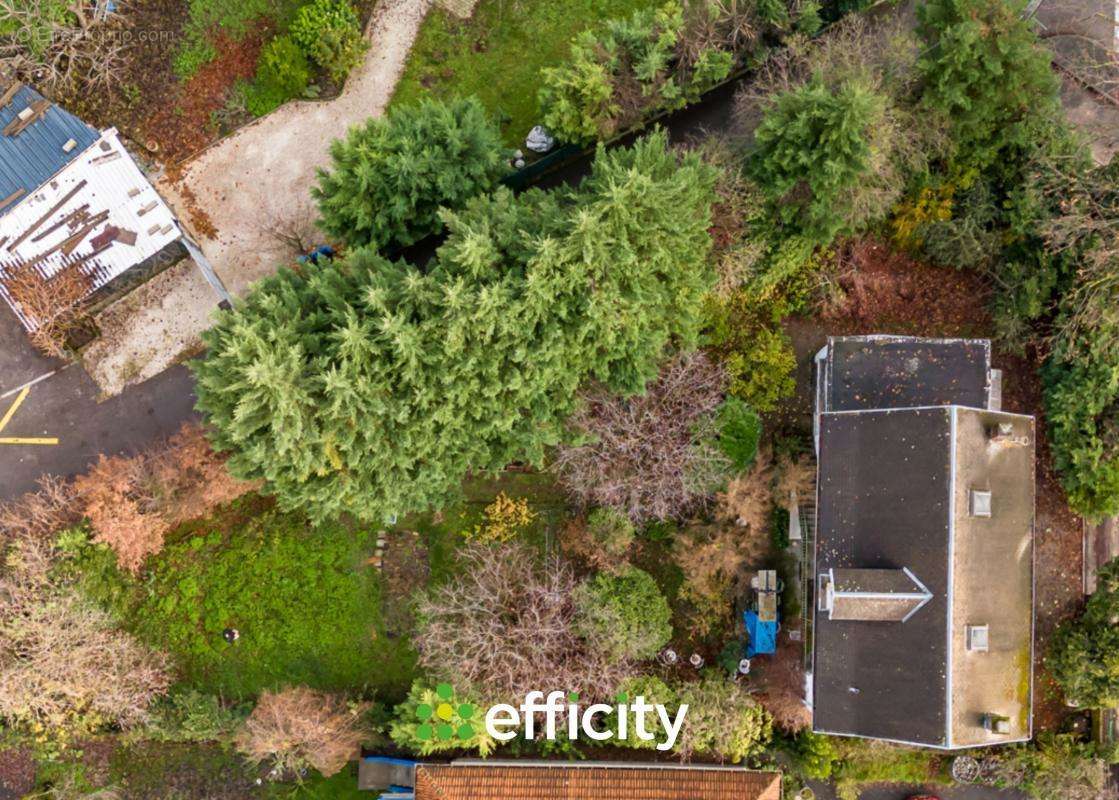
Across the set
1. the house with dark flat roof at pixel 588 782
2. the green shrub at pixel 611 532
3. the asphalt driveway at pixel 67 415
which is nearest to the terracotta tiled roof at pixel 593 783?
the house with dark flat roof at pixel 588 782

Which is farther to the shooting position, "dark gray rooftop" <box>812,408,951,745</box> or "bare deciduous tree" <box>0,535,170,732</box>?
"bare deciduous tree" <box>0,535,170,732</box>

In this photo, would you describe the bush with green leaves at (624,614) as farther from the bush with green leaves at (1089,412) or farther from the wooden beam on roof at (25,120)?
the wooden beam on roof at (25,120)

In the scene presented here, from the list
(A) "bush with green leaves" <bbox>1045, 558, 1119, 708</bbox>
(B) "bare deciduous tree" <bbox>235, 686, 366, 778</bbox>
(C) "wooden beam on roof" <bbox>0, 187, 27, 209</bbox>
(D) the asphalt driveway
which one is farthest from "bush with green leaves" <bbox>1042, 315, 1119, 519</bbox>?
(C) "wooden beam on roof" <bbox>0, 187, 27, 209</bbox>

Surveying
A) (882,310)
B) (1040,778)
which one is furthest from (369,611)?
(1040,778)

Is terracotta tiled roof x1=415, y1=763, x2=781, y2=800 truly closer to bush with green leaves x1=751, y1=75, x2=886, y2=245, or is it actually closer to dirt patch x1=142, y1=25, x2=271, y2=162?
bush with green leaves x1=751, y1=75, x2=886, y2=245

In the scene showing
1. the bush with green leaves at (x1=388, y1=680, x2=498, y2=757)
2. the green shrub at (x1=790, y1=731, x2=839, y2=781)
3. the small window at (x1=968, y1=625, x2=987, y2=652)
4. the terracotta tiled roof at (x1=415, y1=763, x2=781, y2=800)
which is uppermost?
the small window at (x1=968, y1=625, x2=987, y2=652)

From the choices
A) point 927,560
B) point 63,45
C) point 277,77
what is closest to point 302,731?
point 927,560

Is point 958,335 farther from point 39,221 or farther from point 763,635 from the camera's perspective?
point 39,221

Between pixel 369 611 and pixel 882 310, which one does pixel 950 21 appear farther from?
pixel 369 611
